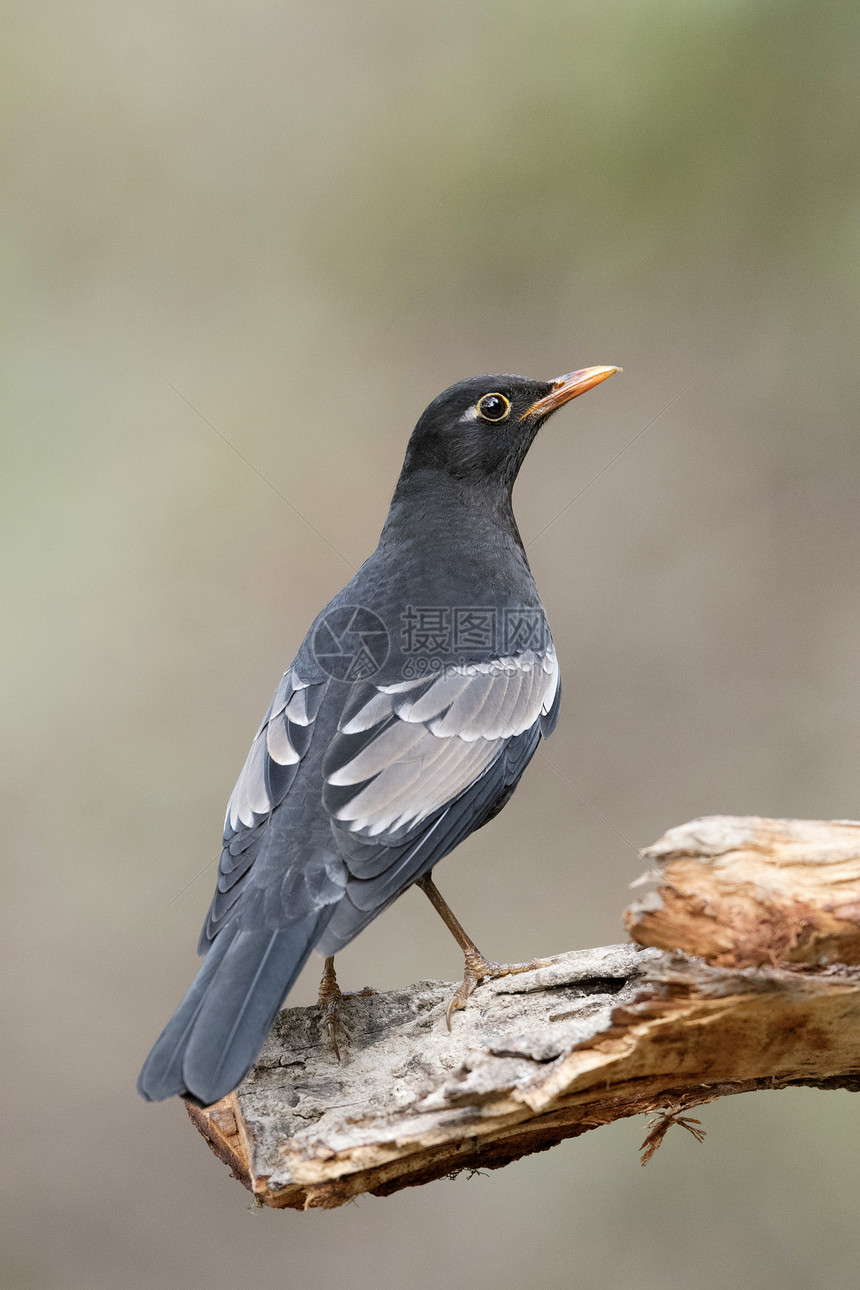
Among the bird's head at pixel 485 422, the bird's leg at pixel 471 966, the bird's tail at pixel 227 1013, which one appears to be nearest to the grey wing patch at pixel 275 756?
the bird's tail at pixel 227 1013

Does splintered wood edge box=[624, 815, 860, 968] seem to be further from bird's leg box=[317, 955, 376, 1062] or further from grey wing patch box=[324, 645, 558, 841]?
bird's leg box=[317, 955, 376, 1062]

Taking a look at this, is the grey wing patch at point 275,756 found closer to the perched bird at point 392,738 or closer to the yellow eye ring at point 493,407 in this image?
the perched bird at point 392,738

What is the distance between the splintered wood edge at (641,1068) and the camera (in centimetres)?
278

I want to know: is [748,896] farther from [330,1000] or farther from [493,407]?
[493,407]

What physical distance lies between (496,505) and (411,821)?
190 centimetres

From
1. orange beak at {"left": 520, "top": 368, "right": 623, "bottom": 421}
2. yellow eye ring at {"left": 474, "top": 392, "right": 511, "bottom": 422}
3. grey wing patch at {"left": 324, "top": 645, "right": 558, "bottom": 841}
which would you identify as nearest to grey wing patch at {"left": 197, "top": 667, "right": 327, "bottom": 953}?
grey wing patch at {"left": 324, "top": 645, "right": 558, "bottom": 841}

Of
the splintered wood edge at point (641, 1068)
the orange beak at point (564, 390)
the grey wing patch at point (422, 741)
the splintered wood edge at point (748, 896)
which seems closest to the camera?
the splintered wood edge at point (748, 896)

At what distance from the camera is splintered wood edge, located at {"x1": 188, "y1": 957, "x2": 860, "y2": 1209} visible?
2.78 metres

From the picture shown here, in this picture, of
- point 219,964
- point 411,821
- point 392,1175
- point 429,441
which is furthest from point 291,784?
point 429,441

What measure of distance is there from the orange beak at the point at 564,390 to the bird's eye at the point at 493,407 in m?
0.10

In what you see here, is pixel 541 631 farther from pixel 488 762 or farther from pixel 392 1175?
pixel 392 1175

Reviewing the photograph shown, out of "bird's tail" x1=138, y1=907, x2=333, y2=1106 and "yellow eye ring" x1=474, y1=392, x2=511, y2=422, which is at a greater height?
"yellow eye ring" x1=474, y1=392, x2=511, y2=422

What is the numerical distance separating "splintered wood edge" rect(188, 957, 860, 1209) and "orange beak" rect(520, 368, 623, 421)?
110 inches

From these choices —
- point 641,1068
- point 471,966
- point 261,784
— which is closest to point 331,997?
point 471,966
